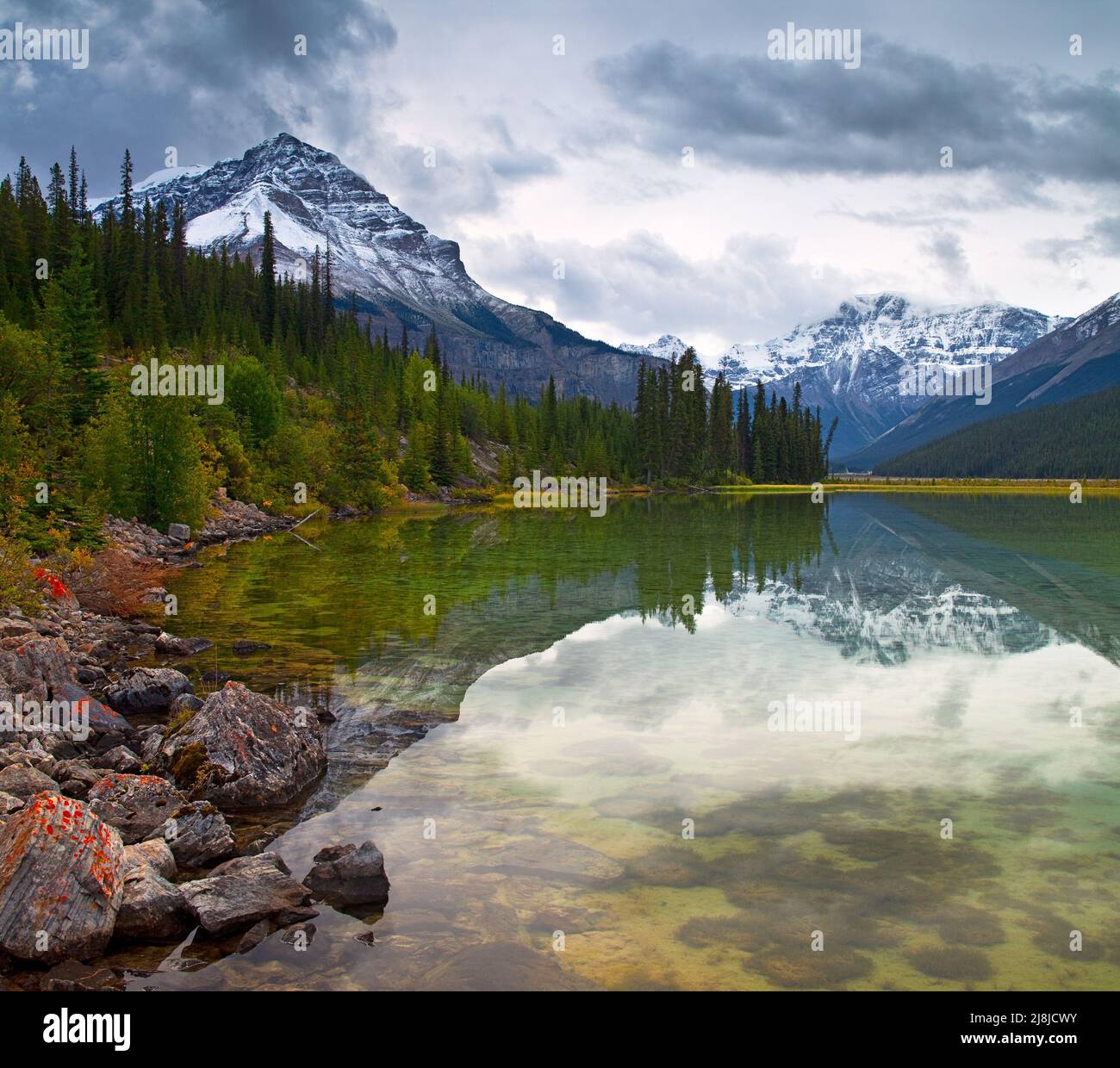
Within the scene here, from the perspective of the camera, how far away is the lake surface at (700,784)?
8773 mm

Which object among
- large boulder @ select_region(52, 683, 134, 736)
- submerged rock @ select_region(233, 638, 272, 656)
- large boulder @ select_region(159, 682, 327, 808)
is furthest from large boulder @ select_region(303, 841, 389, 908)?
submerged rock @ select_region(233, 638, 272, 656)

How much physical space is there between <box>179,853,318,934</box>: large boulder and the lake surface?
0.37 meters

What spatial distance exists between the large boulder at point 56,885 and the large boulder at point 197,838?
1.41m

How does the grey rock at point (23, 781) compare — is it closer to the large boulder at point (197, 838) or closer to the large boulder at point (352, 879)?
the large boulder at point (197, 838)

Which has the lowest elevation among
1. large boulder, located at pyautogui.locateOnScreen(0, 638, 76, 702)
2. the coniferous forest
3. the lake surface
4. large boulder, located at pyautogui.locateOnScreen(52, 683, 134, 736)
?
the lake surface

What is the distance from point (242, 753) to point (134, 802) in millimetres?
1896

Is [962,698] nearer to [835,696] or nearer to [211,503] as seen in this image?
[835,696]

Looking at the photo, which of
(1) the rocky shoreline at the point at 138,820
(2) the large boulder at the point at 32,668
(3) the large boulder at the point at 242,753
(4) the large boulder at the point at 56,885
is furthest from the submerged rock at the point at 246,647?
(4) the large boulder at the point at 56,885

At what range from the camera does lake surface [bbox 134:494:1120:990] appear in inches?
345

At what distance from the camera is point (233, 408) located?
266ft

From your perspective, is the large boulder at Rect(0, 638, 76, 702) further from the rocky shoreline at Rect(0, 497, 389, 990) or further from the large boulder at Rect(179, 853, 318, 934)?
the large boulder at Rect(179, 853, 318, 934)

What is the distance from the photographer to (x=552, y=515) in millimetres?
88875
